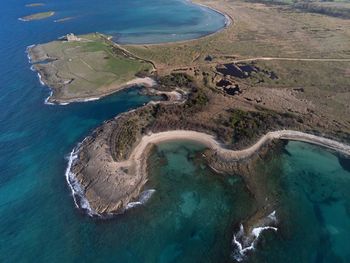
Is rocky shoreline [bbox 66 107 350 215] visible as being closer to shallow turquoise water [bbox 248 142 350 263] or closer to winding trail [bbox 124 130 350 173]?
winding trail [bbox 124 130 350 173]

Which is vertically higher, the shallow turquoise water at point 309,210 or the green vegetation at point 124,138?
the green vegetation at point 124,138

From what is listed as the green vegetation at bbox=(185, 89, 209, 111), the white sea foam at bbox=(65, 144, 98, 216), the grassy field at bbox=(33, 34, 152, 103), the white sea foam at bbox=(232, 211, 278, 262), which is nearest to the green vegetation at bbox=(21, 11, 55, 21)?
the grassy field at bbox=(33, 34, 152, 103)

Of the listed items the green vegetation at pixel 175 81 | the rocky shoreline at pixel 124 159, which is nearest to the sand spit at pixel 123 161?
the rocky shoreline at pixel 124 159

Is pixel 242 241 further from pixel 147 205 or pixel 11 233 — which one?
pixel 11 233

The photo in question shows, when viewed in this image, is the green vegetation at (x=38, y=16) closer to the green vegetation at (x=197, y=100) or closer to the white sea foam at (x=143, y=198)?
the green vegetation at (x=197, y=100)

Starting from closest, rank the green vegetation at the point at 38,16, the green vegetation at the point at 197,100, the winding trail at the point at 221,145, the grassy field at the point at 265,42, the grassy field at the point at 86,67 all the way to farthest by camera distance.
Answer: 1. the winding trail at the point at 221,145
2. the green vegetation at the point at 197,100
3. the grassy field at the point at 86,67
4. the grassy field at the point at 265,42
5. the green vegetation at the point at 38,16

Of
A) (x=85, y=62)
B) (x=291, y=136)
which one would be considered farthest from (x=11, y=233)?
(x=85, y=62)

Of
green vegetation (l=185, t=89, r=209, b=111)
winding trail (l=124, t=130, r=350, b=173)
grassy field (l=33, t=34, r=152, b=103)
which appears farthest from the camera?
grassy field (l=33, t=34, r=152, b=103)
